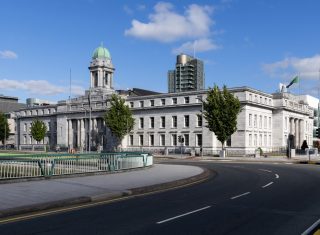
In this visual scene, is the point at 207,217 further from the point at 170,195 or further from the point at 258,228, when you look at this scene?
the point at 170,195

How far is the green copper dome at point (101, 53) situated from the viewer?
3979 inches

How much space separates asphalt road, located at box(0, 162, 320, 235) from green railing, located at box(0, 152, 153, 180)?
6782 millimetres

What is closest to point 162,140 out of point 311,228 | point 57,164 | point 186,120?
point 186,120

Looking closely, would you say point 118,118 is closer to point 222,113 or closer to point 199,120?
point 199,120

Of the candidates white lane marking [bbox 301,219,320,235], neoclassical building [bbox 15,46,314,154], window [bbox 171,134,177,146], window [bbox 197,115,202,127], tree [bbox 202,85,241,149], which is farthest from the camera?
window [bbox 171,134,177,146]

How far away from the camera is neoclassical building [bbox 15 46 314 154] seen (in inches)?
2960

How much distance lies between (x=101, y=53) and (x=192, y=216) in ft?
309

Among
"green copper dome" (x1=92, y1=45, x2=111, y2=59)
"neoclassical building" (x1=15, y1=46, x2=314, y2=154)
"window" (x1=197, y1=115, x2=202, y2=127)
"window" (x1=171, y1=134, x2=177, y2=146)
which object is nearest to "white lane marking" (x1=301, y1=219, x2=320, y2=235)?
"neoclassical building" (x1=15, y1=46, x2=314, y2=154)

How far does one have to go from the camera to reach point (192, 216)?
10.7m

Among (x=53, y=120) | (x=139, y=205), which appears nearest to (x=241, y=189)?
(x=139, y=205)

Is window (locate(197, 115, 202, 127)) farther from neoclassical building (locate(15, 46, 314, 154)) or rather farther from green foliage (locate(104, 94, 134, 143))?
green foliage (locate(104, 94, 134, 143))

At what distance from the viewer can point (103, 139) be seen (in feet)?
304

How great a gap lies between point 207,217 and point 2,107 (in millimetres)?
159611

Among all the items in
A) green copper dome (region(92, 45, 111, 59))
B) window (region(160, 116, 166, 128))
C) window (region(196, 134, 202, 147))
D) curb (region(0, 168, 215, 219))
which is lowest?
curb (region(0, 168, 215, 219))
